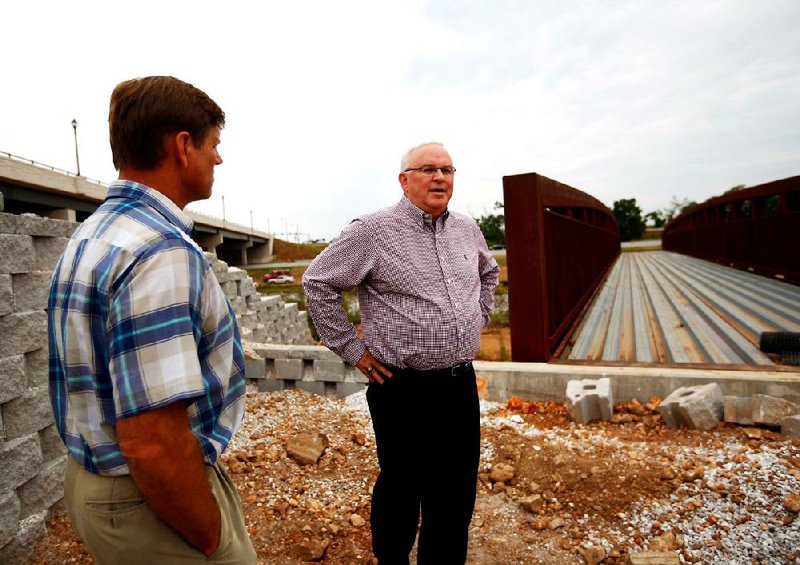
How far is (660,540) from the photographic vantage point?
2812mm

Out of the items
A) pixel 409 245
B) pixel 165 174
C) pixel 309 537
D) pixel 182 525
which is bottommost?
pixel 309 537

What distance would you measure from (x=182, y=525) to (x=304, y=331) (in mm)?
10839

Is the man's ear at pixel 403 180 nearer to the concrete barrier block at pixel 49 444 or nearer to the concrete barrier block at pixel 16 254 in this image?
the concrete barrier block at pixel 16 254

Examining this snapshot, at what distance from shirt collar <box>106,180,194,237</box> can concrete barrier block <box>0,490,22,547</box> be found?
260 cm

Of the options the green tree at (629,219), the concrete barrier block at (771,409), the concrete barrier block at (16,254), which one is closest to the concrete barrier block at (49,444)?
the concrete barrier block at (16,254)

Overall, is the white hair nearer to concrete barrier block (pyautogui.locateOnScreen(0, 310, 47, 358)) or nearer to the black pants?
the black pants

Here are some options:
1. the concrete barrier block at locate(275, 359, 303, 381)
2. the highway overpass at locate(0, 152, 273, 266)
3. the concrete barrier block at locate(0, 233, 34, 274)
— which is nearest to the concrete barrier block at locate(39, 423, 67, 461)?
the concrete barrier block at locate(0, 233, 34, 274)

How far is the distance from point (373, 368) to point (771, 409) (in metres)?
3.15

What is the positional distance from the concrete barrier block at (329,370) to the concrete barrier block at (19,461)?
2.89m

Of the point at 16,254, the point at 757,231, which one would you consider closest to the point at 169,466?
the point at 16,254

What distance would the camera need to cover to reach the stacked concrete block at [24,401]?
2.99 meters

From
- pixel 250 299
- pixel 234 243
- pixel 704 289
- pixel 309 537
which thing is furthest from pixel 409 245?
pixel 234 243

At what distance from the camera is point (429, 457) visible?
96.5 inches

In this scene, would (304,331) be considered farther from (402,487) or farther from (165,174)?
(165,174)
